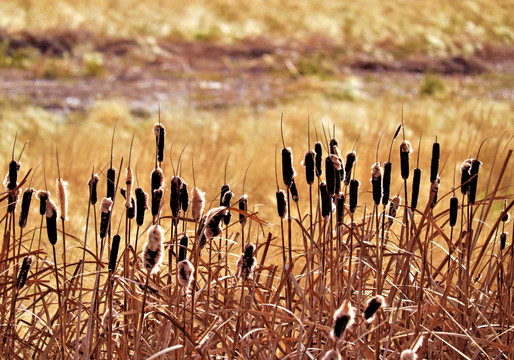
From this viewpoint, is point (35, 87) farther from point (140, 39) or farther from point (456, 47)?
point (456, 47)

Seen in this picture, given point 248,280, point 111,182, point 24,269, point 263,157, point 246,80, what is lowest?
point 246,80

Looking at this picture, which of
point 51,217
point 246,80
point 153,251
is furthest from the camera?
point 246,80

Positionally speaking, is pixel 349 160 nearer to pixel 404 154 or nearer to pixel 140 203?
pixel 404 154

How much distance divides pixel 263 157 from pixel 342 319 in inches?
120

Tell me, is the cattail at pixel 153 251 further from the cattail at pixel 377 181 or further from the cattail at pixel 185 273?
the cattail at pixel 377 181

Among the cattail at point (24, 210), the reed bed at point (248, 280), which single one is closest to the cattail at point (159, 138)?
the reed bed at point (248, 280)

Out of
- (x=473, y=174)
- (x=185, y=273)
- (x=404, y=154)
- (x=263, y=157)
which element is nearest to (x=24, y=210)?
(x=185, y=273)

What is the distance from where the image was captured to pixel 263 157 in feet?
12.3

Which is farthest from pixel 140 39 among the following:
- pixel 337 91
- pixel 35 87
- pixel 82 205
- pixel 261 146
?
pixel 82 205

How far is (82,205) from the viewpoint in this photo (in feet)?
8.80

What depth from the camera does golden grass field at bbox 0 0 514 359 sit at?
4.16ft

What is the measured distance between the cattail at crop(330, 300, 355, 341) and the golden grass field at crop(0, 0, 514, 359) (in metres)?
0.03

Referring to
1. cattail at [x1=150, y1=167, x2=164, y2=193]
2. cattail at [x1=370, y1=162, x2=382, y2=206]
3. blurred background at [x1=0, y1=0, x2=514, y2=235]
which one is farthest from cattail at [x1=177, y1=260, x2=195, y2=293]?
blurred background at [x1=0, y1=0, x2=514, y2=235]

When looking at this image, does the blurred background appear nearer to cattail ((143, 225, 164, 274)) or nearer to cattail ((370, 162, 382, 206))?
cattail ((370, 162, 382, 206))
